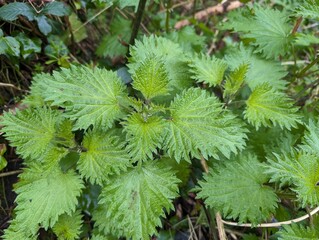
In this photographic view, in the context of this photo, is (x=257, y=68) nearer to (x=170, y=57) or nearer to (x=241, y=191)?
(x=170, y=57)

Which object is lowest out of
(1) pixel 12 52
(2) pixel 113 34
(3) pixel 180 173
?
(3) pixel 180 173

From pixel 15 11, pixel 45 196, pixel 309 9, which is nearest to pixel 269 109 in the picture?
pixel 309 9

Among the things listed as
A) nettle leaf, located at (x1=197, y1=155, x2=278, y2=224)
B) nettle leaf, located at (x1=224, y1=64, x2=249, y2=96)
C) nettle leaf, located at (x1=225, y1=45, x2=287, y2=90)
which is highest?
→ nettle leaf, located at (x1=224, y1=64, x2=249, y2=96)

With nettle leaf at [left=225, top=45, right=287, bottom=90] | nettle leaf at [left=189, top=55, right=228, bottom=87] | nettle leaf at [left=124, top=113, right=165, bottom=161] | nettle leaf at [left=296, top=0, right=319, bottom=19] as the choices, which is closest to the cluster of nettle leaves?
nettle leaf at [left=124, top=113, right=165, bottom=161]

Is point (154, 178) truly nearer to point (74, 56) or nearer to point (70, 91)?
point (70, 91)

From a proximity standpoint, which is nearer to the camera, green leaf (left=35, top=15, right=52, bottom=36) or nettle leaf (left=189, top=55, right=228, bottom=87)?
nettle leaf (left=189, top=55, right=228, bottom=87)

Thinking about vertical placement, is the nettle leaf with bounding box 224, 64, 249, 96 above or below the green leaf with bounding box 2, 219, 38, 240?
below

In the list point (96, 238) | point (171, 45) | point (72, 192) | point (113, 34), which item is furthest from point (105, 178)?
point (113, 34)

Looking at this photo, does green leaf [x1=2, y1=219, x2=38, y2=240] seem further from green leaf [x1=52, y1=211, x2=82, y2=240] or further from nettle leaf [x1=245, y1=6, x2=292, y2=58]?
nettle leaf [x1=245, y1=6, x2=292, y2=58]
